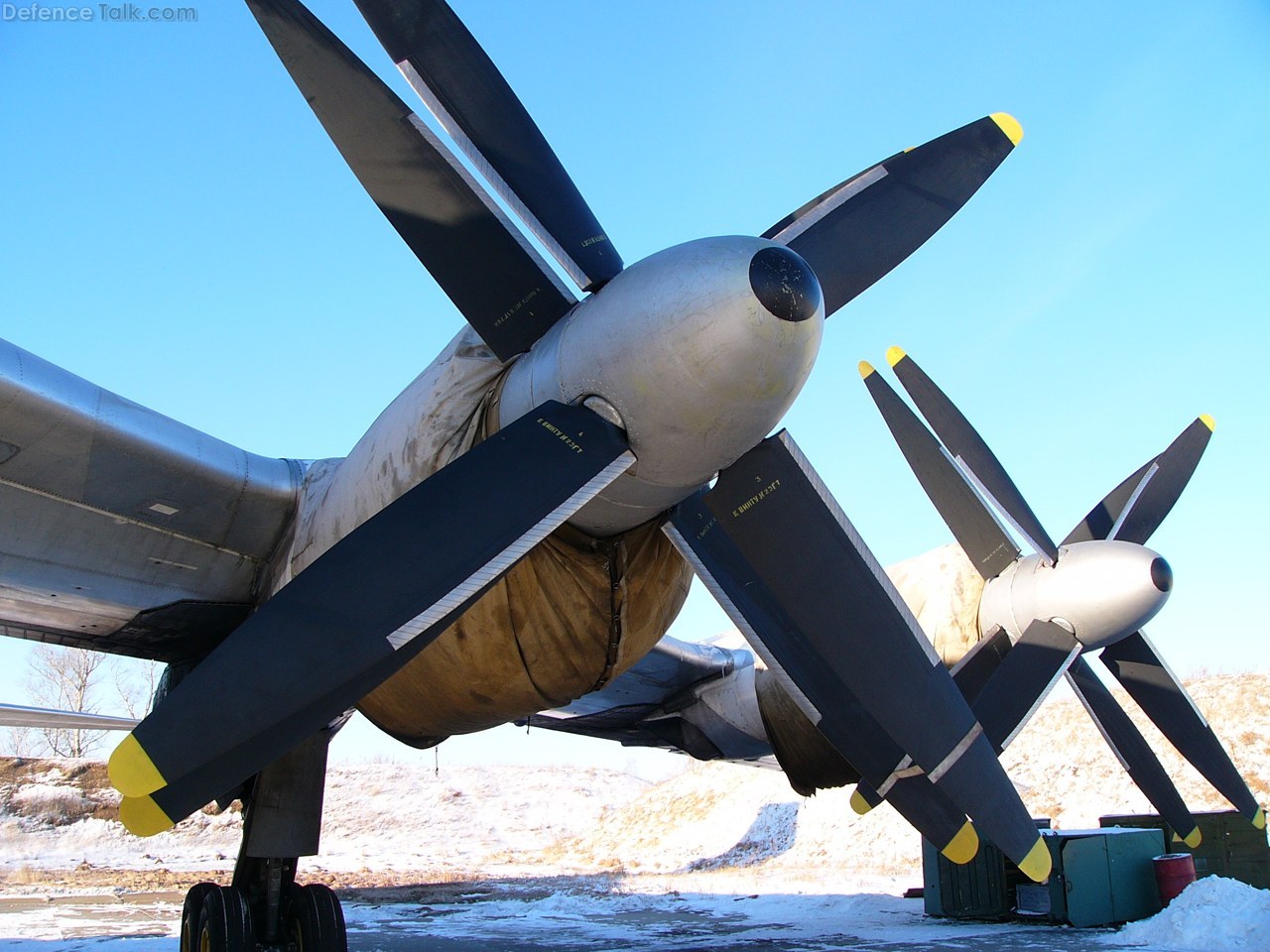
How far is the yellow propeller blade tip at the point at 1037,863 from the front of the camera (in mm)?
4595

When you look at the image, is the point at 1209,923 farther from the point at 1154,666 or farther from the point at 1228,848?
the point at 1228,848

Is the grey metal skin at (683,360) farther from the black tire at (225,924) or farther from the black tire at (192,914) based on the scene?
the black tire at (192,914)

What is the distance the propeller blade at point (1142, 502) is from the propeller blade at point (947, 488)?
0.76m

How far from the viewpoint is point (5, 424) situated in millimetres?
4328

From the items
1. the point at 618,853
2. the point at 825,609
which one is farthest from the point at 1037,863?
the point at 618,853

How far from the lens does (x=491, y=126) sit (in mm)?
4293

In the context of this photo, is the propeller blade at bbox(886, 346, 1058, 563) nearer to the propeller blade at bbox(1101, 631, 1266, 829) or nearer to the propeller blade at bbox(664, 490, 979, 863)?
the propeller blade at bbox(1101, 631, 1266, 829)

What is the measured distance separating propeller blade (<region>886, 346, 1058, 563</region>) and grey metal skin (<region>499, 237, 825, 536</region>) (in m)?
4.63

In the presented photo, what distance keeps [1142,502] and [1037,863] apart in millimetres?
4851

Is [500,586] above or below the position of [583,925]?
above

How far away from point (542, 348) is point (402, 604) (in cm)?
140

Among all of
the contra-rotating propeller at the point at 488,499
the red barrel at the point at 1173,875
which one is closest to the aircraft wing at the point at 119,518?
the contra-rotating propeller at the point at 488,499

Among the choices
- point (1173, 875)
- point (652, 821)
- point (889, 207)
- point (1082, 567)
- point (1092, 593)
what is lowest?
point (652, 821)

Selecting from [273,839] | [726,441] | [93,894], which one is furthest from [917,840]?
[726,441]
